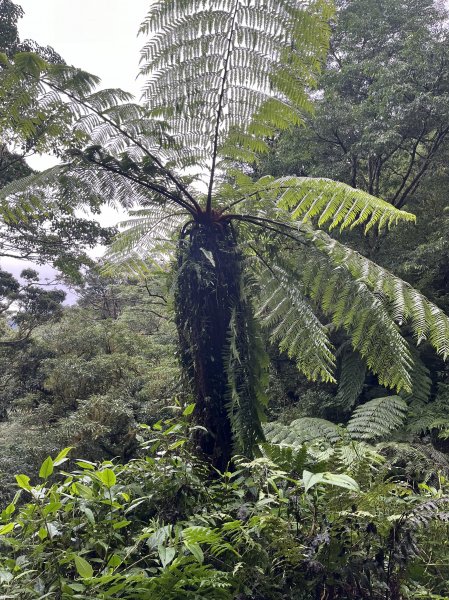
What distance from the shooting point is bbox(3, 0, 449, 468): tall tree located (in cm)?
167

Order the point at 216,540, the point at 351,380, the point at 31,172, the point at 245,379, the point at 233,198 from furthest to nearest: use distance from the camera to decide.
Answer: the point at 31,172 → the point at 351,380 → the point at 233,198 → the point at 245,379 → the point at 216,540

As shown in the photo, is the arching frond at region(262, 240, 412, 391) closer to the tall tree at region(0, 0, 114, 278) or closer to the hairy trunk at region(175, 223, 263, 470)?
the hairy trunk at region(175, 223, 263, 470)

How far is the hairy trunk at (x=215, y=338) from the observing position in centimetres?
159

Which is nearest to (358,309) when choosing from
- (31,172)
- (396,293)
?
(396,293)

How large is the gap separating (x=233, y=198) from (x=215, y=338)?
630 mm

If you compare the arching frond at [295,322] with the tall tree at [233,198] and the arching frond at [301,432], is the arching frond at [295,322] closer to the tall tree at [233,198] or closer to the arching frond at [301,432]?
the tall tree at [233,198]

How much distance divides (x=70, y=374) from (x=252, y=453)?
5765 mm

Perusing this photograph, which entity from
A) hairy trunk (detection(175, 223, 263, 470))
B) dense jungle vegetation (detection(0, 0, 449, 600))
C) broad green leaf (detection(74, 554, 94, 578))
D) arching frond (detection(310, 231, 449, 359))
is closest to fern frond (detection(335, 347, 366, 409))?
dense jungle vegetation (detection(0, 0, 449, 600))

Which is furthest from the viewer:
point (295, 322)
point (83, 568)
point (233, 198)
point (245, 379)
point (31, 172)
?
point (31, 172)

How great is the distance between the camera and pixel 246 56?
188 cm

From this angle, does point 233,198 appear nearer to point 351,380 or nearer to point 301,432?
point 301,432

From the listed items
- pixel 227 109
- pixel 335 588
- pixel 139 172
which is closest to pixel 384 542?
pixel 335 588

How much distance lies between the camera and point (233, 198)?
1.89 m

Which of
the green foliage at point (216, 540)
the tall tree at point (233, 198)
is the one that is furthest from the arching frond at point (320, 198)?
the green foliage at point (216, 540)
